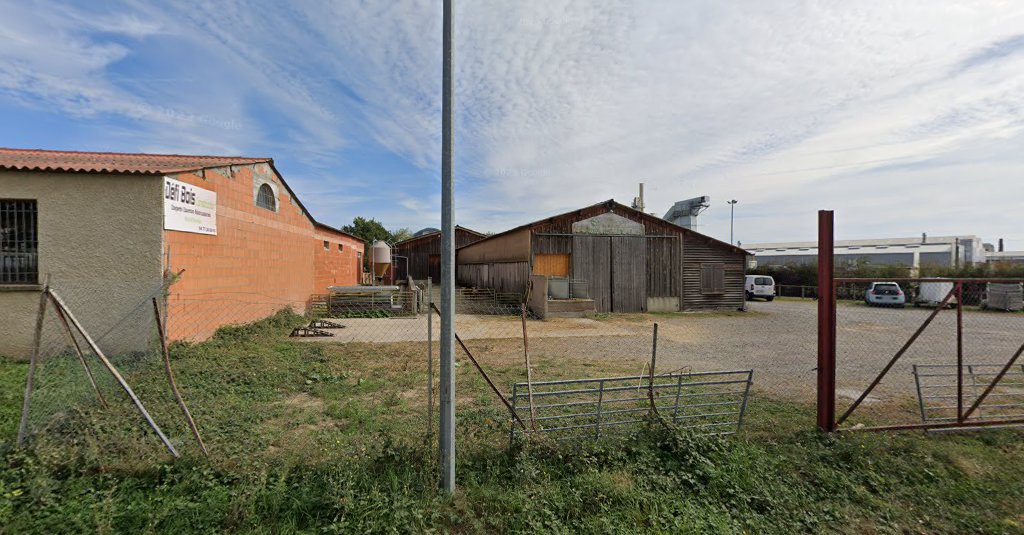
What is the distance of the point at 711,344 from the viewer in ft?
37.0

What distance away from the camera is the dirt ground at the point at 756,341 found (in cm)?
784

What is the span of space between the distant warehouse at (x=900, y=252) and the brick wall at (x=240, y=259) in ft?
129

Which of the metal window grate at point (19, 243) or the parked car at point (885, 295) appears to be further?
the parked car at point (885, 295)

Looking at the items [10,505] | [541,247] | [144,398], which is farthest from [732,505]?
[541,247]

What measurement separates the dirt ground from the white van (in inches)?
328

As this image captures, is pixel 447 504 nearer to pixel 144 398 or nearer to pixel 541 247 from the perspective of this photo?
pixel 144 398

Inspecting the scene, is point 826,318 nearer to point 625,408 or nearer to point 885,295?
point 625,408

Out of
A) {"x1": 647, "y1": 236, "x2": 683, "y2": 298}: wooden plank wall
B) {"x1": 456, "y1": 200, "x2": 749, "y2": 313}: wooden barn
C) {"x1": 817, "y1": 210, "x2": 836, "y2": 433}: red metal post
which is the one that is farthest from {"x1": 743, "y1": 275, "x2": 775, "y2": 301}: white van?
{"x1": 817, "y1": 210, "x2": 836, "y2": 433}: red metal post

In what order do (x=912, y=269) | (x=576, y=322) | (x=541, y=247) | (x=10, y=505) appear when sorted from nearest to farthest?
1. (x=10, y=505)
2. (x=576, y=322)
3. (x=541, y=247)
4. (x=912, y=269)

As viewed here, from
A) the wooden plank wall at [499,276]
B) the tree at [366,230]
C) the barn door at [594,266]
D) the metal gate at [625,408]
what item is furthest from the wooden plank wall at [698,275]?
the tree at [366,230]

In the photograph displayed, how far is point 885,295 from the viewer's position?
2028 cm

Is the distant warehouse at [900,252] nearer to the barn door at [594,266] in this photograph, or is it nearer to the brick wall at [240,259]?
the barn door at [594,266]

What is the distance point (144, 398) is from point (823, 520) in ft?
24.7

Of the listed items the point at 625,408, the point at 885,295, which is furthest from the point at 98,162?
the point at 885,295
